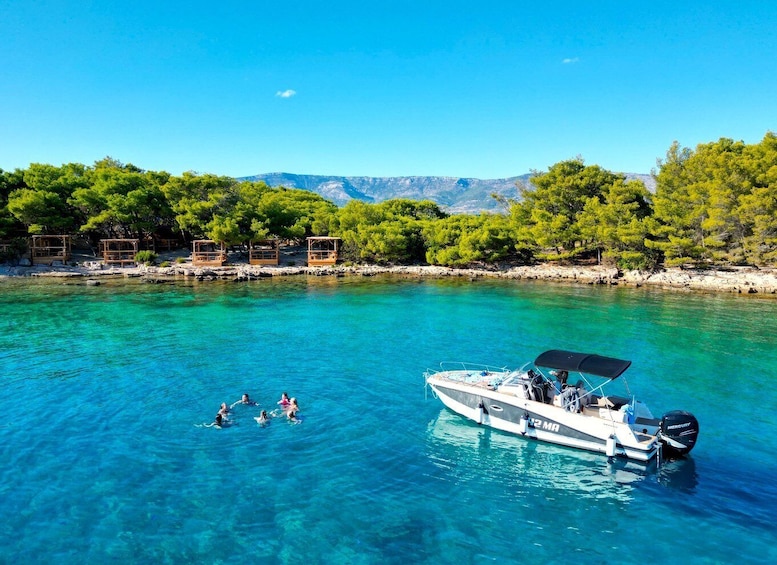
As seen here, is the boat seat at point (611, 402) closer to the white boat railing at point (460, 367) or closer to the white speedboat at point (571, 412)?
the white speedboat at point (571, 412)

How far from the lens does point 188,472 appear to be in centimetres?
1539

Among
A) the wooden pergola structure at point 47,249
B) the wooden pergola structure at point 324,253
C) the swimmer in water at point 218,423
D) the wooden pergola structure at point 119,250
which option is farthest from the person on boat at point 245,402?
the wooden pergola structure at point 47,249

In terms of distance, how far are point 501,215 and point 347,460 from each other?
70.4 meters

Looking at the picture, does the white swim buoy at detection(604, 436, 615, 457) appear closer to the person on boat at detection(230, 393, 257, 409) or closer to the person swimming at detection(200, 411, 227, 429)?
the person on boat at detection(230, 393, 257, 409)

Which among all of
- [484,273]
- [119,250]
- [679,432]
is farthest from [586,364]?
[119,250]

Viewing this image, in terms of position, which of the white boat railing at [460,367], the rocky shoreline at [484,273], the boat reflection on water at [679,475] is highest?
the rocky shoreline at [484,273]

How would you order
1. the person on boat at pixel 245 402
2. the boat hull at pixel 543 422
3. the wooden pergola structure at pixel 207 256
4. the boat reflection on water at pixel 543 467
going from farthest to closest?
1. the wooden pergola structure at pixel 207 256
2. the person on boat at pixel 245 402
3. the boat hull at pixel 543 422
4. the boat reflection on water at pixel 543 467

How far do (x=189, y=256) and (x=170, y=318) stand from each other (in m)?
43.6

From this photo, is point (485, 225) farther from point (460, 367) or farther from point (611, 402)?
point (611, 402)

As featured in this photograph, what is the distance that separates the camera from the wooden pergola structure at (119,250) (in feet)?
239

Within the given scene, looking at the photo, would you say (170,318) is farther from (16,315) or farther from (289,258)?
(289,258)

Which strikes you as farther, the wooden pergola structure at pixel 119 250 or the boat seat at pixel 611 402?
the wooden pergola structure at pixel 119 250

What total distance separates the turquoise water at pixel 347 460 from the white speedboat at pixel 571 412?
2.06 ft

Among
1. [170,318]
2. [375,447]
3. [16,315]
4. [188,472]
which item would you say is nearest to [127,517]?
[188,472]
